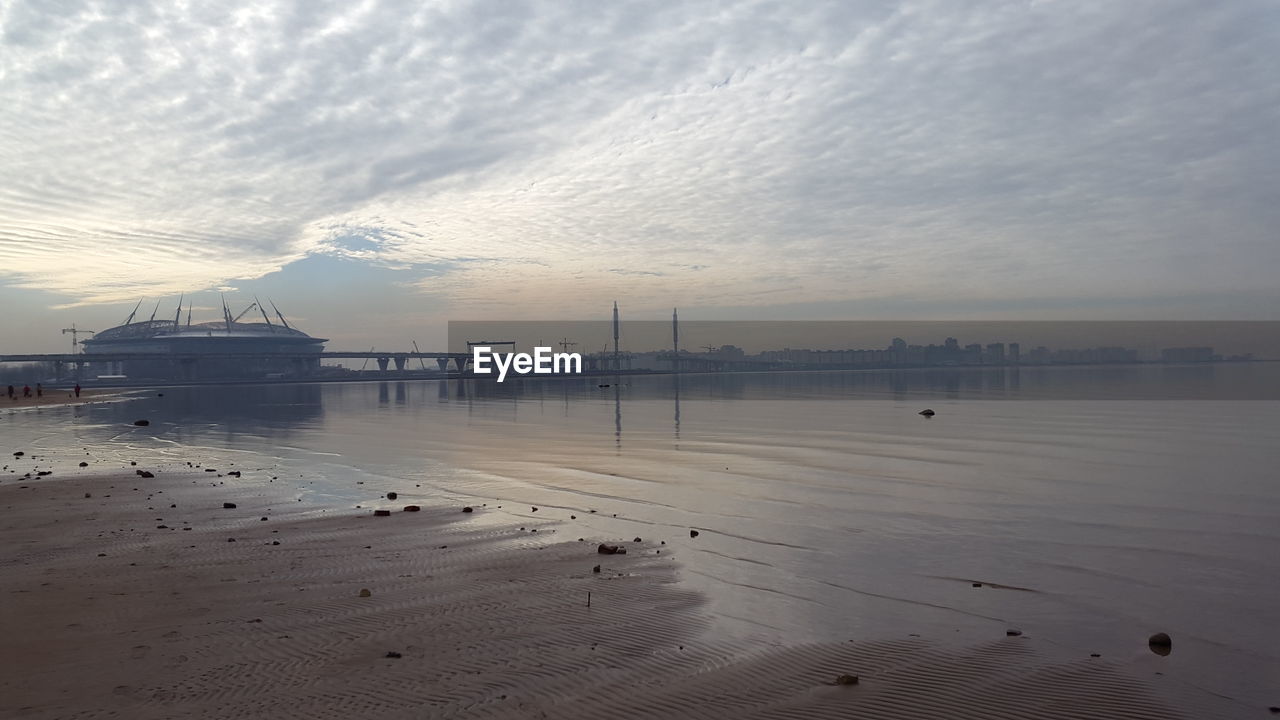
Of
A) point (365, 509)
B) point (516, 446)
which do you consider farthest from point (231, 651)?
point (516, 446)

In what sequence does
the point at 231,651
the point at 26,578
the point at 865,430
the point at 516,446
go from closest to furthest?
the point at 231,651
the point at 26,578
the point at 516,446
the point at 865,430

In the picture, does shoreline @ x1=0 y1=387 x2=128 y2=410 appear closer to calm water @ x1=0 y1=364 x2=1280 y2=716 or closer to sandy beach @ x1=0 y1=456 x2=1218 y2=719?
calm water @ x1=0 y1=364 x2=1280 y2=716

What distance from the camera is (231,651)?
9.02 metres

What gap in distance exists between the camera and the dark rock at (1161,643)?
966 centimetres

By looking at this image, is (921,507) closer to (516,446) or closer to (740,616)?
(740,616)

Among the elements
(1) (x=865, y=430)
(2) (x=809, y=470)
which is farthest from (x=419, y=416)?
(2) (x=809, y=470)

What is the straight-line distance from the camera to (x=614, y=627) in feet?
33.3

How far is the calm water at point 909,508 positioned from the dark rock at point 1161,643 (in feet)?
0.50

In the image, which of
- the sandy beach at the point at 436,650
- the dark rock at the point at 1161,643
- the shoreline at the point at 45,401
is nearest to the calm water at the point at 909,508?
the dark rock at the point at 1161,643

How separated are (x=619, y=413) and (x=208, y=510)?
156 feet

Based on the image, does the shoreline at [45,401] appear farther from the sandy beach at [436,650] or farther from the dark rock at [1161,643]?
the dark rock at [1161,643]

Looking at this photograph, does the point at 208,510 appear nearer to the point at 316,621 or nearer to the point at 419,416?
the point at 316,621

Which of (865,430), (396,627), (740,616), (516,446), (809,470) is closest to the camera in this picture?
(396,627)

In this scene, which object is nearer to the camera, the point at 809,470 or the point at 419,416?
the point at 809,470
